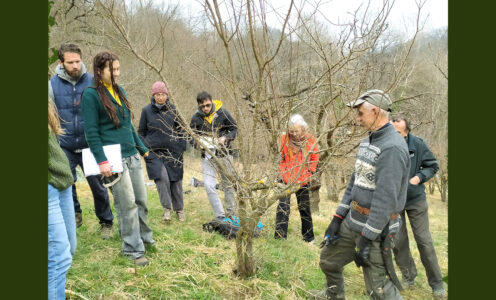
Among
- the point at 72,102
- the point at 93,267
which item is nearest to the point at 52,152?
the point at 93,267

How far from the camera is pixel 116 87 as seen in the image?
3213 mm

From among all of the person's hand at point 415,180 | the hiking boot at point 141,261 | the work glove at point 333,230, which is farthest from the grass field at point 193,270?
the person's hand at point 415,180

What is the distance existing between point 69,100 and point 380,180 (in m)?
3.12

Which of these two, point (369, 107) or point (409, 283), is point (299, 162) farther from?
point (409, 283)

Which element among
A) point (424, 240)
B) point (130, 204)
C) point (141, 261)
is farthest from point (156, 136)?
point (424, 240)

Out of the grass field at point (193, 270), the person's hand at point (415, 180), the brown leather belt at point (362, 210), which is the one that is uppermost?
the person's hand at point (415, 180)

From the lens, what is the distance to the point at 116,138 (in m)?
3.17

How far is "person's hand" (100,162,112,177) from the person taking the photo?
9.80 feet

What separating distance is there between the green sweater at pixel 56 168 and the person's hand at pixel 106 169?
75 cm

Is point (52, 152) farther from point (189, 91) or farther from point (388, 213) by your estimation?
point (189, 91)

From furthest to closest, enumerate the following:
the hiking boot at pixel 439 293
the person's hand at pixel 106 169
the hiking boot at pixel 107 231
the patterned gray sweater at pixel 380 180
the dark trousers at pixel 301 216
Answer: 1. the dark trousers at pixel 301 216
2. the hiking boot at pixel 107 231
3. the hiking boot at pixel 439 293
4. the person's hand at pixel 106 169
5. the patterned gray sweater at pixel 380 180

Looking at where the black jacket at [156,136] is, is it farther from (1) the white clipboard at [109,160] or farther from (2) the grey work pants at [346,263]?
(2) the grey work pants at [346,263]

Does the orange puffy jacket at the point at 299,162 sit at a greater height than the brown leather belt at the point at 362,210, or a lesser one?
greater

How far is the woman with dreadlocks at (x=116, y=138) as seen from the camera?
3.01 meters
